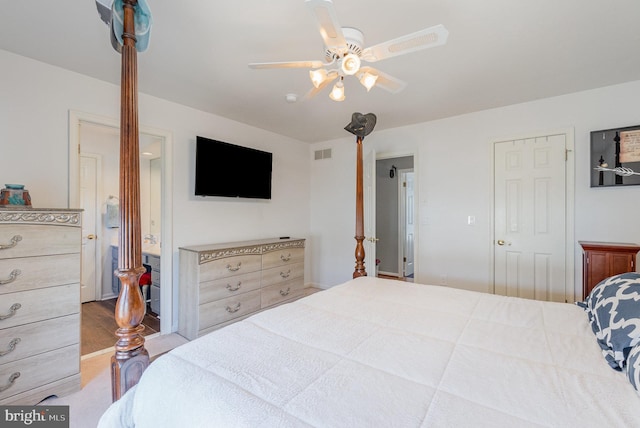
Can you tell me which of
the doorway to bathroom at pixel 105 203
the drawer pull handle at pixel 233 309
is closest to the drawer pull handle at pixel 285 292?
the drawer pull handle at pixel 233 309

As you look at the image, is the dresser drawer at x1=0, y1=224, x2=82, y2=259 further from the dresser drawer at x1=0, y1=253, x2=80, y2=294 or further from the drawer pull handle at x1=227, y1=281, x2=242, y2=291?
the drawer pull handle at x1=227, y1=281, x2=242, y2=291

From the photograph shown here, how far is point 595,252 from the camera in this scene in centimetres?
239

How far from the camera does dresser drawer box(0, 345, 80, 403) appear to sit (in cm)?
181

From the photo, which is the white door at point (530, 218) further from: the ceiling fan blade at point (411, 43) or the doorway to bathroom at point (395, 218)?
the doorway to bathroom at point (395, 218)

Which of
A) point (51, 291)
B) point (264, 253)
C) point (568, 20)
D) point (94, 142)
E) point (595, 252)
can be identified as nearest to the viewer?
point (568, 20)

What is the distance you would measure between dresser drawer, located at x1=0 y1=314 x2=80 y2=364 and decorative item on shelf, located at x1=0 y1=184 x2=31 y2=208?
808mm

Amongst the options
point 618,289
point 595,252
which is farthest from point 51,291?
point 595,252

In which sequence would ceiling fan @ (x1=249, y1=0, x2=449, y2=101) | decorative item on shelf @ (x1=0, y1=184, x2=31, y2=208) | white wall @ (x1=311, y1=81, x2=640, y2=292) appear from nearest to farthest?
ceiling fan @ (x1=249, y1=0, x2=449, y2=101) < decorative item on shelf @ (x1=0, y1=184, x2=31, y2=208) < white wall @ (x1=311, y1=81, x2=640, y2=292)

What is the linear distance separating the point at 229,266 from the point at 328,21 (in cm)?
251

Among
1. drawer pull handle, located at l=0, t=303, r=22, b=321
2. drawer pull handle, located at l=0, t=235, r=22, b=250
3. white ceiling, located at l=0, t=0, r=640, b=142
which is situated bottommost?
drawer pull handle, located at l=0, t=303, r=22, b=321

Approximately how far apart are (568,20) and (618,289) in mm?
1630

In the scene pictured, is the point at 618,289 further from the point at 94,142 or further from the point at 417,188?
the point at 94,142

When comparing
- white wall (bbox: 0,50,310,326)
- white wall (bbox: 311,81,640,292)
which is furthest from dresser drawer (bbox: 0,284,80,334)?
white wall (bbox: 311,81,640,292)

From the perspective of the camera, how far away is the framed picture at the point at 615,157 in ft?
8.54
